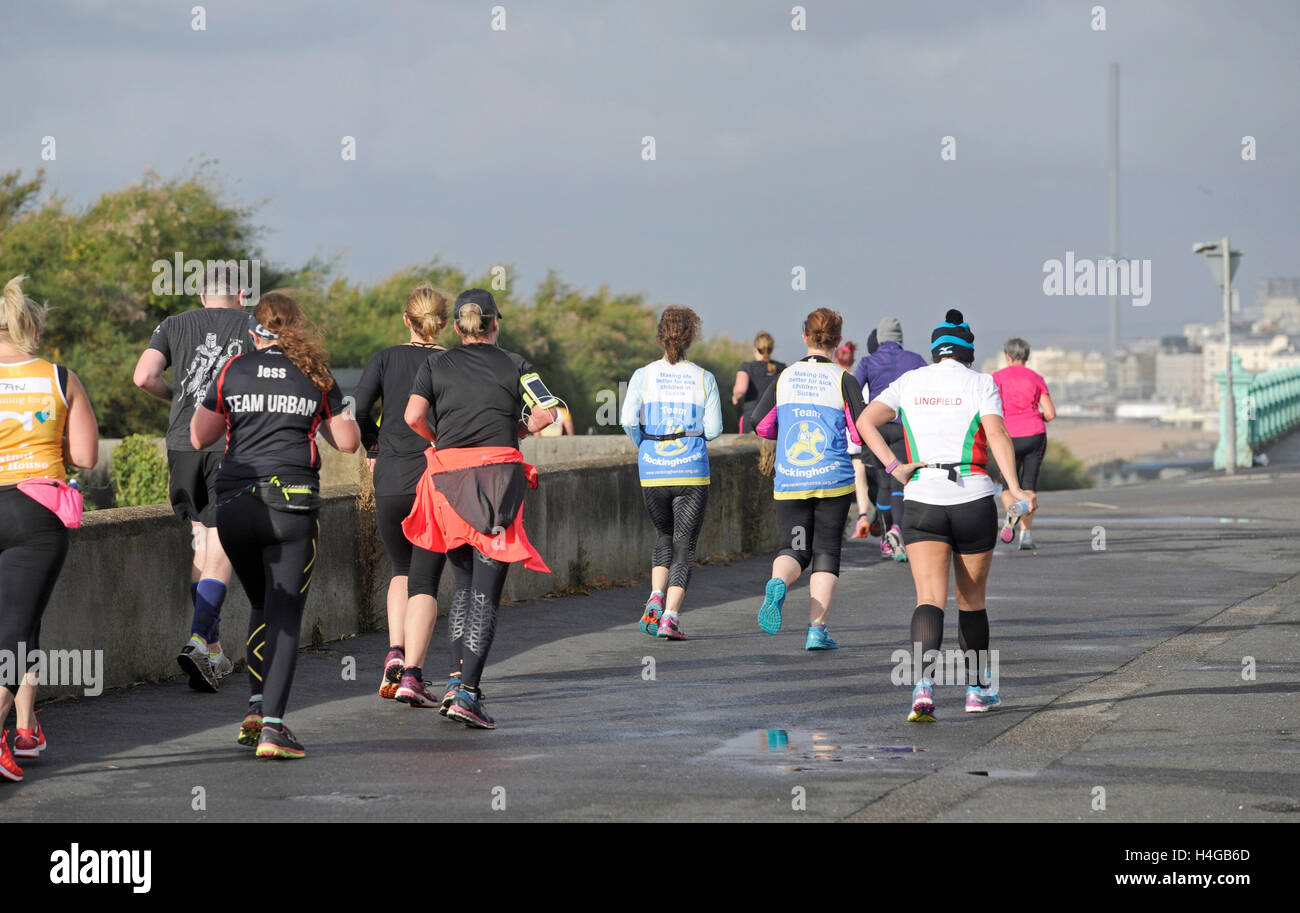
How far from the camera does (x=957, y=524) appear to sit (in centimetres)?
802

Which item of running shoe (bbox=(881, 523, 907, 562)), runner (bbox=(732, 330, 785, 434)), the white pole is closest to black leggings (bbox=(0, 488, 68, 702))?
running shoe (bbox=(881, 523, 907, 562))

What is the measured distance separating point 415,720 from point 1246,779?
3528 millimetres

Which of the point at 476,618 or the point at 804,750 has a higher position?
the point at 476,618

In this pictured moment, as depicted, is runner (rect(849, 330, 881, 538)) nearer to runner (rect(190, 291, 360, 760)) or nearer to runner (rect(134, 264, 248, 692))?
runner (rect(134, 264, 248, 692))

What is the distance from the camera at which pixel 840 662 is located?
32.6 feet

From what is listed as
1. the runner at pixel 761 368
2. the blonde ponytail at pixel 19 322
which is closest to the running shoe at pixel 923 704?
the blonde ponytail at pixel 19 322

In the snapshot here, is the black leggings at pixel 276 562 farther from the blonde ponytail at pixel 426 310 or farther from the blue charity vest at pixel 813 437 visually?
the blue charity vest at pixel 813 437

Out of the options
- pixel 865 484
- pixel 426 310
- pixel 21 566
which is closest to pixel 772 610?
pixel 426 310

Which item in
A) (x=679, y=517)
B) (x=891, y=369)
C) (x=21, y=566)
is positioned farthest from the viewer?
(x=891, y=369)

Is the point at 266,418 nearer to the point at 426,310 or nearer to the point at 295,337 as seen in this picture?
the point at 295,337

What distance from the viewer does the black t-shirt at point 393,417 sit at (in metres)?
8.55

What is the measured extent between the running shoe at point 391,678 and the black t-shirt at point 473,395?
1295 millimetres

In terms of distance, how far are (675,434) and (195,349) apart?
10.1 ft
